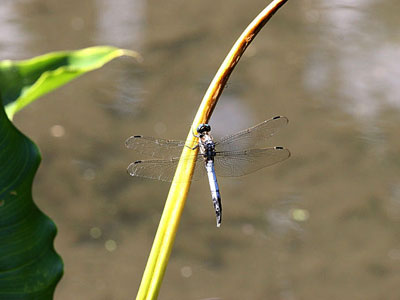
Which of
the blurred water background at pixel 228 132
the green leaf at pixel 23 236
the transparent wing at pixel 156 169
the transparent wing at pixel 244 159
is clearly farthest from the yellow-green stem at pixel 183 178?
the blurred water background at pixel 228 132

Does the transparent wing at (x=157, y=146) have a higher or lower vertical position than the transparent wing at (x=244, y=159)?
higher

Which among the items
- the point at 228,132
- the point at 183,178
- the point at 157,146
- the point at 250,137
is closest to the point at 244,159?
the point at 250,137

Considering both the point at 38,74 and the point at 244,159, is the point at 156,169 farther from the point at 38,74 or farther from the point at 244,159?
the point at 38,74

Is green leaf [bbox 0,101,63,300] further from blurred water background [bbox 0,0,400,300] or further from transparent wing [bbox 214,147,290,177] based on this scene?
blurred water background [bbox 0,0,400,300]

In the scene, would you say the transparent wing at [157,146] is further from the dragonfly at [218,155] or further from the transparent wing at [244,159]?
the transparent wing at [244,159]

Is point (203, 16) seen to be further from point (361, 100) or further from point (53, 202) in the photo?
point (53, 202)

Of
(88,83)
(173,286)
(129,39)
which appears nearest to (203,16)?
(129,39)

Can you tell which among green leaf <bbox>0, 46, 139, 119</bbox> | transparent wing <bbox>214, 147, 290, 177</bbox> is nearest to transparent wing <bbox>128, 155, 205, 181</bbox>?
transparent wing <bbox>214, 147, 290, 177</bbox>

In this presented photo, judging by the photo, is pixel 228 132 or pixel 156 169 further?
pixel 228 132
